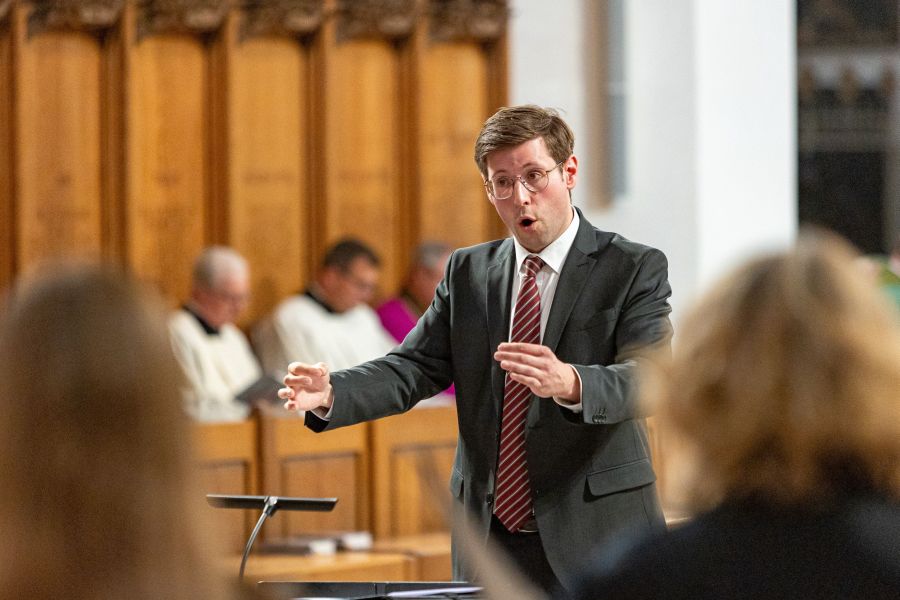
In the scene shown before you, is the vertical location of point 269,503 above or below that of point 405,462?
above

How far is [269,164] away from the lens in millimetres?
9008

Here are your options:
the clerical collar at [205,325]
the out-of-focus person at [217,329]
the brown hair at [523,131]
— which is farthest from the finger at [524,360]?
the clerical collar at [205,325]

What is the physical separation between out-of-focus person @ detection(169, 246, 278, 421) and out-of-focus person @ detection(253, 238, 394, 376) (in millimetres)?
251

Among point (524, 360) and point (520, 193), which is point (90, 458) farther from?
point (520, 193)

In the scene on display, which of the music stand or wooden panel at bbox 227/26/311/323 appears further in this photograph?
wooden panel at bbox 227/26/311/323

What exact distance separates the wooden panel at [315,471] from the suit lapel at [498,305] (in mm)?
3409

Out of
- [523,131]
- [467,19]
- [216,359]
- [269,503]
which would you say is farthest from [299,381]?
[467,19]

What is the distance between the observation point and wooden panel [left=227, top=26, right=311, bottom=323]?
29.0 ft

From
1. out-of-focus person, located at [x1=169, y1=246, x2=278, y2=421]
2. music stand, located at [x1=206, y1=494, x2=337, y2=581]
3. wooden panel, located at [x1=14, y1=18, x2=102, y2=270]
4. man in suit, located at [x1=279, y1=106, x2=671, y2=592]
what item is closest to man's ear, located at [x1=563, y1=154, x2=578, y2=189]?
man in suit, located at [x1=279, y1=106, x2=671, y2=592]

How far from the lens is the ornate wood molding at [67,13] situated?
8.30 meters

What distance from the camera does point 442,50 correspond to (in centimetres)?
956

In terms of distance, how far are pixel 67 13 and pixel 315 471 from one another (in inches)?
128

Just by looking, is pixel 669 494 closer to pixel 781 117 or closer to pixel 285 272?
pixel 285 272

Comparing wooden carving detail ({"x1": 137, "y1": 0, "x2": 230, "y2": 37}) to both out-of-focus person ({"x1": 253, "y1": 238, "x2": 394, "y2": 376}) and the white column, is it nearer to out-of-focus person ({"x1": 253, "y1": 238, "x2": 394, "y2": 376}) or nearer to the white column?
out-of-focus person ({"x1": 253, "y1": 238, "x2": 394, "y2": 376})
